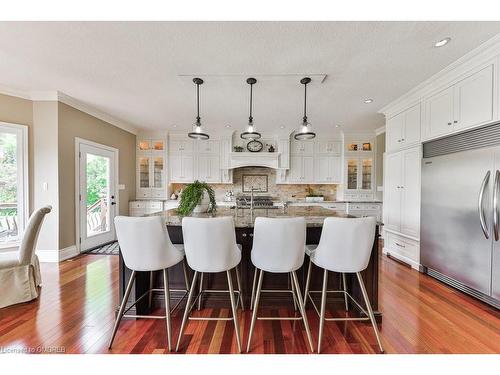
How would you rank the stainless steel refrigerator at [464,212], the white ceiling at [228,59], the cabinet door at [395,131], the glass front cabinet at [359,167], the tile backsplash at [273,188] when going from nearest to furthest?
the white ceiling at [228,59], the stainless steel refrigerator at [464,212], the cabinet door at [395,131], the glass front cabinet at [359,167], the tile backsplash at [273,188]

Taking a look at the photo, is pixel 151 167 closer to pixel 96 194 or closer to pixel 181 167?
pixel 181 167

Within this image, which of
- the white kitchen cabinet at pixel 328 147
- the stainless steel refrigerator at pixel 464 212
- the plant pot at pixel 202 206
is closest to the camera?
the stainless steel refrigerator at pixel 464 212

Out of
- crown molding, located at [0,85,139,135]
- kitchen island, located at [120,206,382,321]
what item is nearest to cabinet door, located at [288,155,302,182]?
kitchen island, located at [120,206,382,321]

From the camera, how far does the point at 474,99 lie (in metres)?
2.37

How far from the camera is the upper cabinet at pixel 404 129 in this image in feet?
10.5

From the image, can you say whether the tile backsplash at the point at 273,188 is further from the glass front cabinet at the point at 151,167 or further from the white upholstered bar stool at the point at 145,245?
the white upholstered bar stool at the point at 145,245

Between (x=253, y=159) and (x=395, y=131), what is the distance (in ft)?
9.73

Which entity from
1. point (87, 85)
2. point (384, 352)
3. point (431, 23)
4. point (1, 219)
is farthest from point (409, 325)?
point (1, 219)

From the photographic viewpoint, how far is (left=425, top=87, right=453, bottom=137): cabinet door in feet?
8.75

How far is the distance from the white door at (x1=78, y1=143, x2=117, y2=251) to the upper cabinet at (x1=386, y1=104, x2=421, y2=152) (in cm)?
512

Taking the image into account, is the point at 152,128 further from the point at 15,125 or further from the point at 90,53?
the point at 90,53

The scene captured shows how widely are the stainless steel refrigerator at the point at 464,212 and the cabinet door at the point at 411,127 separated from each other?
24cm

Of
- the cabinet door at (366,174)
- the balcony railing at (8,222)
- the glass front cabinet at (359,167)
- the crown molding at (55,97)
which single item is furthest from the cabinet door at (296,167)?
the balcony railing at (8,222)

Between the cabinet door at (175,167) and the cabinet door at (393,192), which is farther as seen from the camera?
the cabinet door at (175,167)
